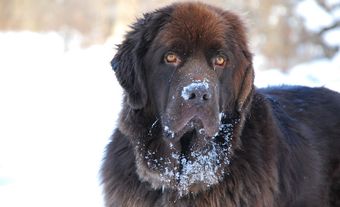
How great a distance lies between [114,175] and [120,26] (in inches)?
883

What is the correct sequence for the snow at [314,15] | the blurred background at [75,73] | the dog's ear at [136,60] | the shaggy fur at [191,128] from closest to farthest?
the shaggy fur at [191,128] < the dog's ear at [136,60] < the blurred background at [75,73] < the snow at [314,15]

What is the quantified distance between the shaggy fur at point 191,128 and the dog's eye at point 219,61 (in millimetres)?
11

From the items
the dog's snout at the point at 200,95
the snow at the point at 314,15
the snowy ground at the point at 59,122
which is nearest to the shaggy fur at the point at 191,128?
the dog's snout at the point at 200,95

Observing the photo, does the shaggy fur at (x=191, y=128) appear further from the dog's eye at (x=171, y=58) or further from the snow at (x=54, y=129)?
the snow at (x=54, y=129)

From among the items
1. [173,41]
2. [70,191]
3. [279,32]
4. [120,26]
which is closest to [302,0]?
[279,32]

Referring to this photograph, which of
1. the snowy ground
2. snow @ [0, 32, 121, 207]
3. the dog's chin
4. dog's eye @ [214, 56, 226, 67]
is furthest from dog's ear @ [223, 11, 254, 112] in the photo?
the snowy ground

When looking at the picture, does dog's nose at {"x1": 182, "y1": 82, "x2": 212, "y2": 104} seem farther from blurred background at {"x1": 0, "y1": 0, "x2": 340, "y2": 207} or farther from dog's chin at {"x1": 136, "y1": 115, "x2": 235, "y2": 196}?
blurred background at {"x1": 0, "y1": 0, "x2": 340, "y2": 207}

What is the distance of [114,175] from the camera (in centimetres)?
409

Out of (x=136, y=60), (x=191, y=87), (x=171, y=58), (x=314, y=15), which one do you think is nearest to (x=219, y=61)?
(x=171, y=58)

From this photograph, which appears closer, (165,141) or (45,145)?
(165,141)

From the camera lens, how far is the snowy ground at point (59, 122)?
19.9ft

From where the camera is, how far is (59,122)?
31.7 feet

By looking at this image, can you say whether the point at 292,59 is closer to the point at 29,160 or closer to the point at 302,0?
the point at 302,0

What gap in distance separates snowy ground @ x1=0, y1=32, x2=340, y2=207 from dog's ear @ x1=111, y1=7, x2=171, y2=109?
1360mm
